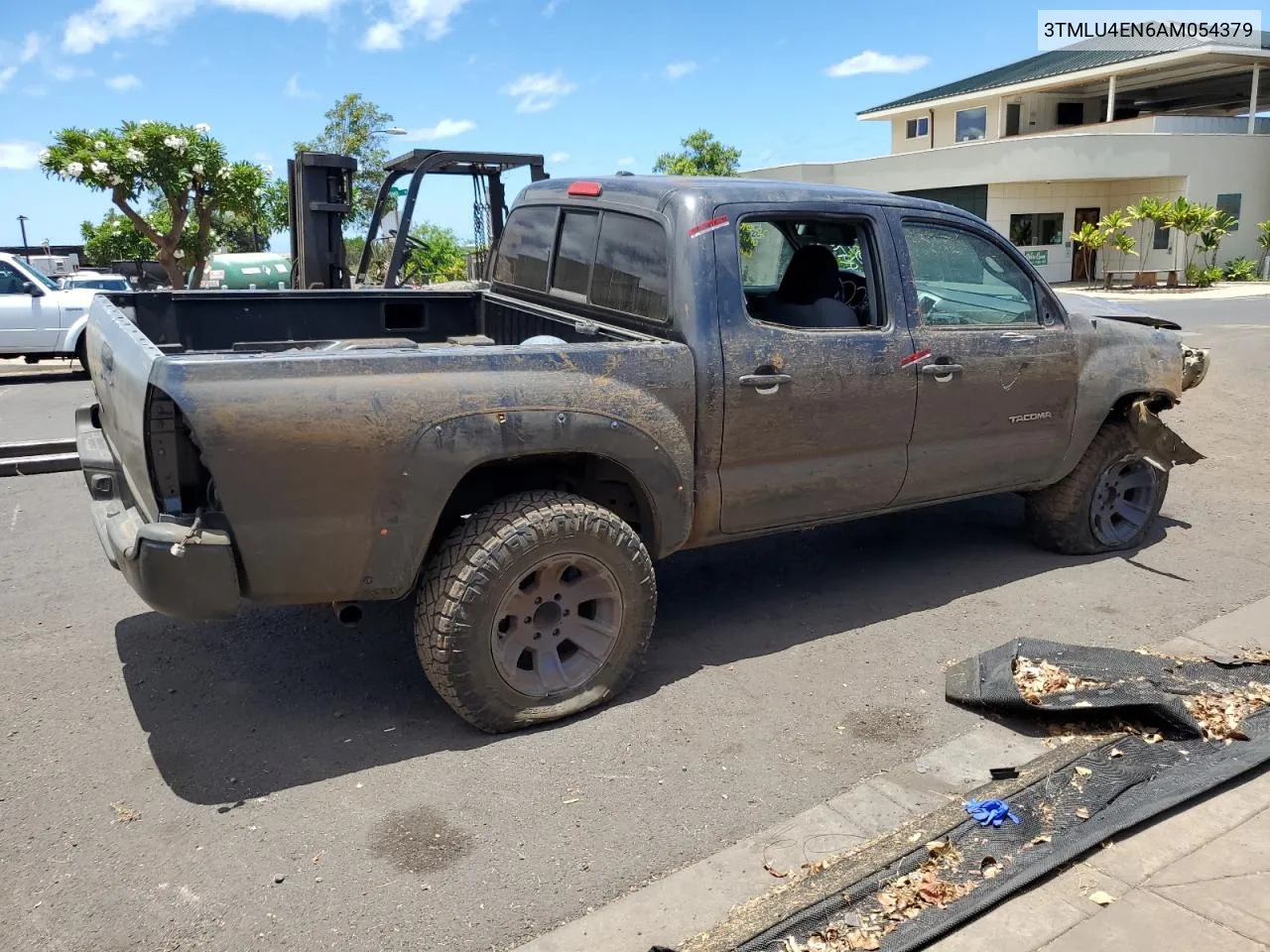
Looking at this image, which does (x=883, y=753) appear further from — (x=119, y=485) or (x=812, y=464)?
(x=119, y=485)

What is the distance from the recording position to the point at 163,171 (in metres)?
18.6

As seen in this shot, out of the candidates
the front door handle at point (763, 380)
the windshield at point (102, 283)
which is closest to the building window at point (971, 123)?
the windshield at point (102, 283)

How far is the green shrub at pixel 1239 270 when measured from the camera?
33156 millimetres

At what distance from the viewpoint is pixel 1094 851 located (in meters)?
3.11

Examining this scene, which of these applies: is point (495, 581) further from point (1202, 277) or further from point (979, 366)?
point (1202, 277)

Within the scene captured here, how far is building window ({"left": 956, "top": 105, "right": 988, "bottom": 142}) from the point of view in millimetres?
39656

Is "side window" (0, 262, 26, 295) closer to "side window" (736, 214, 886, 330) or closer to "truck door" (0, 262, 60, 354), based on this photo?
"truck door" (0, 262, 60, 354)

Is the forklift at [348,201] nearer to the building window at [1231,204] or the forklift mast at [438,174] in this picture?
the forklift mast at [438,174]

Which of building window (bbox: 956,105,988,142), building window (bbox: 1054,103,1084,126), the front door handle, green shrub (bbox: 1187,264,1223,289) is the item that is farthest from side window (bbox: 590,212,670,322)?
building window (bbox: 1054,103,1084,126)

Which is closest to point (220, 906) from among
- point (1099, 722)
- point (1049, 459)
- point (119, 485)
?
point (119, 485)

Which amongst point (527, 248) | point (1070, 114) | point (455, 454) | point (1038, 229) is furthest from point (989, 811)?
point (1070, 114)

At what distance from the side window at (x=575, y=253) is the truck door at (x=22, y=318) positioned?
11558 mm

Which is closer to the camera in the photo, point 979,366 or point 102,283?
point 979,366

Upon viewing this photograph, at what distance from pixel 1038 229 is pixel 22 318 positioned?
31.2 m
